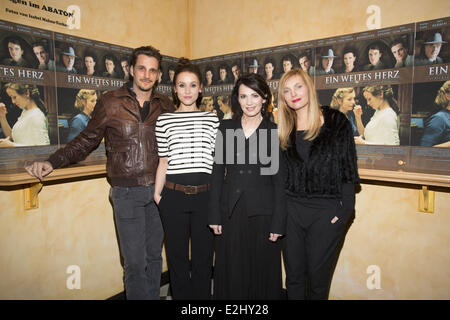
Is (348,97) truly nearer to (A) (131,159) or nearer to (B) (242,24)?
(B) (242,24)

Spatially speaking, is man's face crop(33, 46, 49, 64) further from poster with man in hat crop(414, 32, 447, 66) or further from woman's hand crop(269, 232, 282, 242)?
poster with man in hat crop(414, 32, 447, 66)

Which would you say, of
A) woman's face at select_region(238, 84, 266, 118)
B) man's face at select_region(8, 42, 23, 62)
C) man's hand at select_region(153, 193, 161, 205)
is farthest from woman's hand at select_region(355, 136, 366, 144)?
man's face at select_region(8, 42, 23, 62)

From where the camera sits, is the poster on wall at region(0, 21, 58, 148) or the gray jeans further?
the gray jeans

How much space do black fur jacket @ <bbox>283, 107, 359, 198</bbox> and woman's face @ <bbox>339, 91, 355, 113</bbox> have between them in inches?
21.5

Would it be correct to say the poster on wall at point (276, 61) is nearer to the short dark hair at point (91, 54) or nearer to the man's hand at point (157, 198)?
the man's hand at point (157, 198)

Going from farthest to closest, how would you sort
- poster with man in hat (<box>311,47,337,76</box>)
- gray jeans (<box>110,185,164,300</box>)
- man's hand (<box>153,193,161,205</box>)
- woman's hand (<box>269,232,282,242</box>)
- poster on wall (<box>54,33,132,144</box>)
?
poster with man in hat (<box>311,47,337,76</box>) → poster on wall (<box>54,33,132,144</box>) → gray jeans (<box>110,185,164,300</box>) → man's hand (<box>153,193,161,205</box>) → woman's hand (<box>269,232,282,242</box>)

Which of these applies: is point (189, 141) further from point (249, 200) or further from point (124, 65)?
point (124, 65)

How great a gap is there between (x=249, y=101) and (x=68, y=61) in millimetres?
1488

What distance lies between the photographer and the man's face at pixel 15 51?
2.02 m

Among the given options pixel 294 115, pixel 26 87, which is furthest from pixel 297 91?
pixel 26 87

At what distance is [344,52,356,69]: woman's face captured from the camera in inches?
92.7

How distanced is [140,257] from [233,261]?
77cm

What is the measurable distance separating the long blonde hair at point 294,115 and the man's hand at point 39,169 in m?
1.53
